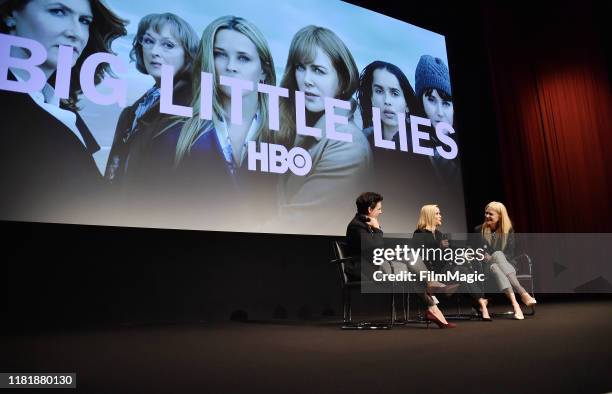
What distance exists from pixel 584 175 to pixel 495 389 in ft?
20.3

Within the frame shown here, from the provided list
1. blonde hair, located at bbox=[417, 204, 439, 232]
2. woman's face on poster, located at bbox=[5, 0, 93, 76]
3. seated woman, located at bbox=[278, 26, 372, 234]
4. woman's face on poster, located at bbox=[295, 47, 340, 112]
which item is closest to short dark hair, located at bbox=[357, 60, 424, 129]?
seated woman, located at bbox=[278, 26, 372, 234]

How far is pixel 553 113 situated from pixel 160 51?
541cm

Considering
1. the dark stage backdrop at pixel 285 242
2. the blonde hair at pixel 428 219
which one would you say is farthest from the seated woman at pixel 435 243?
the dark stage backdrop at pixel 285 242

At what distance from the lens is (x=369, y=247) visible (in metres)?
3.27

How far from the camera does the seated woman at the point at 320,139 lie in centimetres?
449

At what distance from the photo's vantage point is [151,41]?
4.02 m

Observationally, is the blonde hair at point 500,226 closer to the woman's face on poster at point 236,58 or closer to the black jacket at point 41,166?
the woman's face on poster at point 236,58

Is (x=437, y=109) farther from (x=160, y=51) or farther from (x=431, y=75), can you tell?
(x=160, y=51)

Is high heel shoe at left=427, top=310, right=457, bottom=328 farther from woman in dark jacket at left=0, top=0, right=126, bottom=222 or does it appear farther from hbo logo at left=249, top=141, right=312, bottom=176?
woman in dark jacket at left=0, top=0, right=126, bottom=222

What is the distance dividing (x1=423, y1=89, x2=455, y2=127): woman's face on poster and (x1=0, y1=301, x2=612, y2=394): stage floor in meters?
2.90

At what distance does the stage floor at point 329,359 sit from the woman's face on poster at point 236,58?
2.29 meters

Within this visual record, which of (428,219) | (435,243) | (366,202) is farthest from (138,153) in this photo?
(435,243)

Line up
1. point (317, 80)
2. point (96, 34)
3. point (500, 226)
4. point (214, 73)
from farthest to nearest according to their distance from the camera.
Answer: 1. point (317, 80)
2. point (214, 73)
3. point (500, 226)
4. point (96, 34)

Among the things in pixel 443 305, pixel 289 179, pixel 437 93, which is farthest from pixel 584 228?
pixel 289 179
